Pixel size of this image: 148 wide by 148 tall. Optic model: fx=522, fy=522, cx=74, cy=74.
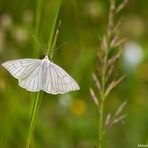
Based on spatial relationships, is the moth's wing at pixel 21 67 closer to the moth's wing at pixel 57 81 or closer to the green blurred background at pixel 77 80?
the moth's wing at pixel 57 81

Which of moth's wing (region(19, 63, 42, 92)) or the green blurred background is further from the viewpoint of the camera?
the green blurred background

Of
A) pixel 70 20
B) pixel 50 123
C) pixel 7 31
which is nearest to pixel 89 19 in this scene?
pixel 70 20

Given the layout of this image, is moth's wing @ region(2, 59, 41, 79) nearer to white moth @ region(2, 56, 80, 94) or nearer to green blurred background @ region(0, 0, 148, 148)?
white moth @ region(2, 56, 80, 94)

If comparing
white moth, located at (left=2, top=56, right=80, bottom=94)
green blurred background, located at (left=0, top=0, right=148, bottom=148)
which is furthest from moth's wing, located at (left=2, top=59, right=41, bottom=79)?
green blurred background, located at (left=0, top=0, right=148, bottom=148)

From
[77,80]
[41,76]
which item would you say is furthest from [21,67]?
[77,80]

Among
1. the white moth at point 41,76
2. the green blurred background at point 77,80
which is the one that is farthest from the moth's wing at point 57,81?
the green blurred background at point 77,80

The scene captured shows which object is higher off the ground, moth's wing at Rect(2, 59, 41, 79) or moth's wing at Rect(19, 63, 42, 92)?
moth's wing at Rect(2, 59, 41, 79)

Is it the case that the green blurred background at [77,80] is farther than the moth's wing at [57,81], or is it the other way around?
the green blurred background at [77,80]
